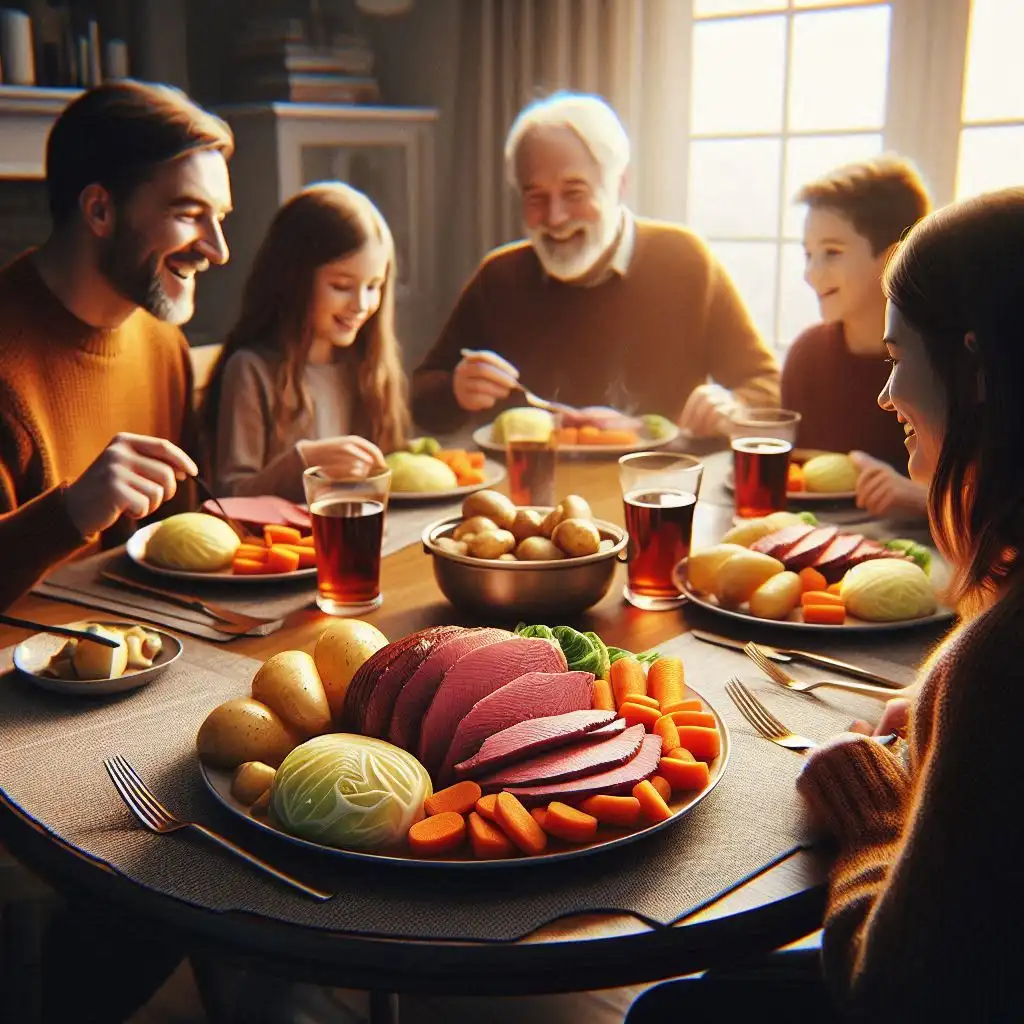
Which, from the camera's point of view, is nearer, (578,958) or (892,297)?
(578,958)

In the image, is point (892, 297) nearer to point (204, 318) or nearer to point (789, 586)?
point (789, 586)

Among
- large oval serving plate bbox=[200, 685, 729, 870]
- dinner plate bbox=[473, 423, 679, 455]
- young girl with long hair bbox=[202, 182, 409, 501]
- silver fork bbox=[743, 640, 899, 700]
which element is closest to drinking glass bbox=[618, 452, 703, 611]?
silver fork bbox=[743, 640, 899, 700]

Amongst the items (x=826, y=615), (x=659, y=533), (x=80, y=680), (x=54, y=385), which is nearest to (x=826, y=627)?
(x=826, y=615)

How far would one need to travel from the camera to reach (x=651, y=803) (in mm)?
901

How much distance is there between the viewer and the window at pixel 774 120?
3789 millimetres

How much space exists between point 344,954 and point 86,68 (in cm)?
376

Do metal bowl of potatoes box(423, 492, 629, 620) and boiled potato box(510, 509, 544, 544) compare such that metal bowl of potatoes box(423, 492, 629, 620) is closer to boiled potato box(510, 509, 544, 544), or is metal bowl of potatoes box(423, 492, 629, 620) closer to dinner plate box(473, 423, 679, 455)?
boiled potato box(510, 509, 544, 544)

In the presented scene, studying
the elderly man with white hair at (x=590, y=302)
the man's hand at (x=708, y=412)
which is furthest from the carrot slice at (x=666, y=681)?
the elderly man with white hair at (x=590, y=302)

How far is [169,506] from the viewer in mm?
2412

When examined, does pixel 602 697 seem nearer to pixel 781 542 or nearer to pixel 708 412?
pixel 781 542

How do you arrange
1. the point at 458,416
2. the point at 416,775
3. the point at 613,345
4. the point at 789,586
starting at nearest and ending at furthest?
the point at 416,775 < the point at 789,586 < the point at 458,416 < the point at 613,345

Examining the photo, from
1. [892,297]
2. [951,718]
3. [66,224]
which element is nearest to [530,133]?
[66,224]

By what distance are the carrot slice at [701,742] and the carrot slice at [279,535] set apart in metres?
0.80

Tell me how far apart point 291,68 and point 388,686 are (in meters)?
3.56
